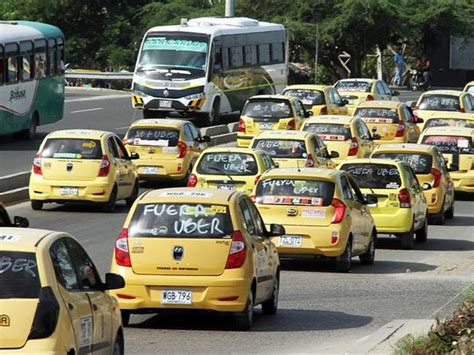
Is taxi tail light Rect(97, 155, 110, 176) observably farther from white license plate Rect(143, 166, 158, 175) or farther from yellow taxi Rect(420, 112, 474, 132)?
yellow taxi Rect(420, 112, 474, 132)

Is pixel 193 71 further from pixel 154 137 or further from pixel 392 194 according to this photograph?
pixel 392 194

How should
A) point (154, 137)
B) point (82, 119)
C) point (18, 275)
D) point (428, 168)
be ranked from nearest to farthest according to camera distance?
point (18, 275) < point (428, 168) < point (154, 137) < point (82, 119)

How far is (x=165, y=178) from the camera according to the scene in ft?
113

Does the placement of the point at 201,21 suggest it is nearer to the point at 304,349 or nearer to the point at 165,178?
the point at 165,178

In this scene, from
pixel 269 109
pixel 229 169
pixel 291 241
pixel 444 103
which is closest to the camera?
pixel 291 241

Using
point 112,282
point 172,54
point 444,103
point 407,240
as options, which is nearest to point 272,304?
point 112,282

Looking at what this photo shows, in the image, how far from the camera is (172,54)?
→ 49.2 m

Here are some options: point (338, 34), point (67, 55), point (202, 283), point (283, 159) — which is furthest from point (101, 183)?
point (67, 55)

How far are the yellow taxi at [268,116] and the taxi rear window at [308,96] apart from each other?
4.79 m

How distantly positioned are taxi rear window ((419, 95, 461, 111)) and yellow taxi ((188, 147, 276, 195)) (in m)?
21.7

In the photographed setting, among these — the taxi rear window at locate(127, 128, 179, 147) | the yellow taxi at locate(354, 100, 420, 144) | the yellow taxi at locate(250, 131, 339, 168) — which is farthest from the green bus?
the yellow taxi at locate(250, 131, 339, 168)

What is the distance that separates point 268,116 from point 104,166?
13.3 metres

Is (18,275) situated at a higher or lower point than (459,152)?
higher

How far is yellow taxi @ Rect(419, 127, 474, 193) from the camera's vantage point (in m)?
35.6
